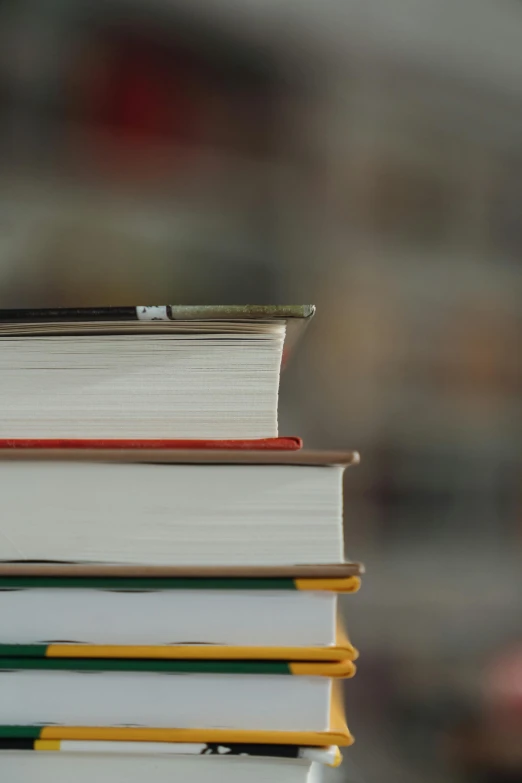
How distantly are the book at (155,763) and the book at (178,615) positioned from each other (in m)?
0.06

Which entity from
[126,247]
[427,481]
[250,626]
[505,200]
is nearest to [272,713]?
[250,626]

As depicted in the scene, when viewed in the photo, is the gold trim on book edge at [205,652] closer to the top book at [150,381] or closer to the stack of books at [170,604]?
the stack of books at [170,604]

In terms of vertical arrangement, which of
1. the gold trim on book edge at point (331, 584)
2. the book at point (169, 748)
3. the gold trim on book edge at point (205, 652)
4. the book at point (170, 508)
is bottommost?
the book at point (169, 748)

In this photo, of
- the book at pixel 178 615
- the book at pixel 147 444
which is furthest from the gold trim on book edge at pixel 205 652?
the book at pixel 147 444

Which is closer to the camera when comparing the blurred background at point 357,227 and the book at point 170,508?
the book at point 170,508

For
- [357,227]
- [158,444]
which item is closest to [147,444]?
[158,444]

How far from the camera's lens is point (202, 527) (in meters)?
0.39

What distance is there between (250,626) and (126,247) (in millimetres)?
447

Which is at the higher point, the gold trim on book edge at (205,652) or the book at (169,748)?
the gold trim on book edge at (205,652)

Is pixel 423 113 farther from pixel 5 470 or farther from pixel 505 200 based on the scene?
pixel 5 470

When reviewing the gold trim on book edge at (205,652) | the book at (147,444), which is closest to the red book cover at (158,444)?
the book at (147,444)

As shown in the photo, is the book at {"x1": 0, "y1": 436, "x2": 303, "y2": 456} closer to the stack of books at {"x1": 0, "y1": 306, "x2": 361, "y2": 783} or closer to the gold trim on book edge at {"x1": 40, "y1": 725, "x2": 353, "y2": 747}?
the stack of books at {"x1": 0, "y1": 306, "x2": 361, "y2": 783}

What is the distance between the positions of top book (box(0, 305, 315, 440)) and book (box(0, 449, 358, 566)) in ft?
0.10

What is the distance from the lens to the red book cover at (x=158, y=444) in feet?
1.26
